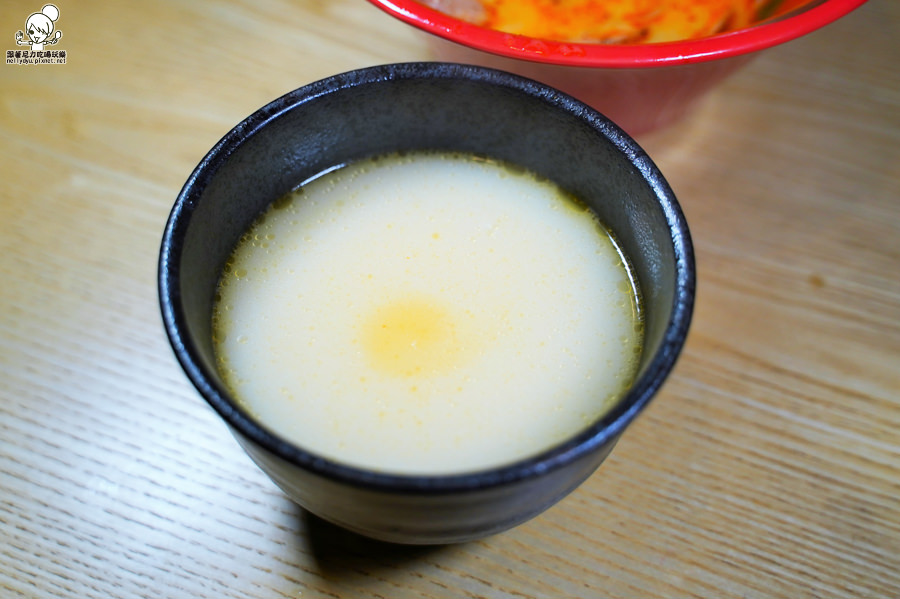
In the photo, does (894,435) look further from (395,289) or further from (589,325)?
(395,289)

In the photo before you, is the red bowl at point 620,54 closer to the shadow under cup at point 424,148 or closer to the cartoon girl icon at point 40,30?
the shadow under cup at point 424,148

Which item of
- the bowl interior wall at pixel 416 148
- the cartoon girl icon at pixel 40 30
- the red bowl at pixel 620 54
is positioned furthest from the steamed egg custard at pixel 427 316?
the cartoon girl icon at pixel 40 30

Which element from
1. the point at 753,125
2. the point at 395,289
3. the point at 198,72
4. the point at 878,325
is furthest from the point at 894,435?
the point at 198,72

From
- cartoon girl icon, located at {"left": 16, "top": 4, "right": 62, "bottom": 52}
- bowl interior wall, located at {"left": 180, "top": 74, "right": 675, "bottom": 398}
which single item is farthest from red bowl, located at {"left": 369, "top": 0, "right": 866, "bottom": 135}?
cartoon girl icon, located at {"left": 16, "top": 4, "right": 62, "bottom": 52}

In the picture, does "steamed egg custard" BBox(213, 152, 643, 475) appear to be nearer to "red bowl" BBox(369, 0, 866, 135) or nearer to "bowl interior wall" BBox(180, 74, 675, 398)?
"bowl interior wall" BBox(180, 74, 675, 398)

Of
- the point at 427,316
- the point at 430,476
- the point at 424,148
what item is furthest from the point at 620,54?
the point at 430,476

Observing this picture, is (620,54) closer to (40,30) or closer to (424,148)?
(424,148)
